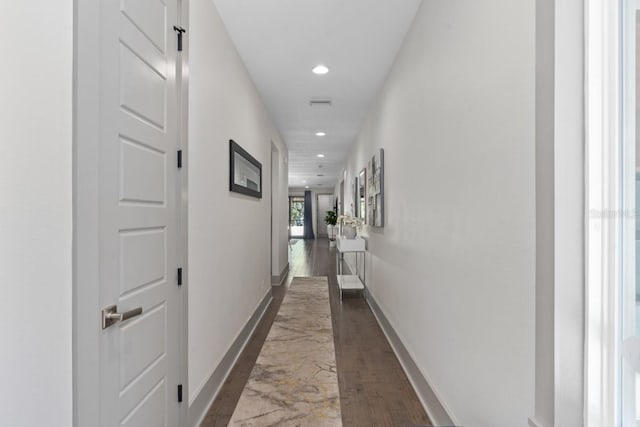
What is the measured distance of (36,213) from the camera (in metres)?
0.92

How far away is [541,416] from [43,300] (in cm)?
148

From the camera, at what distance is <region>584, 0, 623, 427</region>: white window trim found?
36.1 inches

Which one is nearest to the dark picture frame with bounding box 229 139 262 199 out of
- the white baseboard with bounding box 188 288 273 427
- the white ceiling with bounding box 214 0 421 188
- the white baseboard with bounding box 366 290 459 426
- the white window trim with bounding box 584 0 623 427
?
the white ceiling with bounding box 214 0 421 188

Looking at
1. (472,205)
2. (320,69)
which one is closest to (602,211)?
(472,205)

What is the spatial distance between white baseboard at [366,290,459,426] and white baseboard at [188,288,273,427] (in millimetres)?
1367

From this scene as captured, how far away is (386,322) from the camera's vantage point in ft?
11.5

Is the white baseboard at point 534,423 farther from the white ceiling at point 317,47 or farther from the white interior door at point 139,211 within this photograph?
the white ceiling at point 317,47

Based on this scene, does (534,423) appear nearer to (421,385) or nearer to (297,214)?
(421,385)

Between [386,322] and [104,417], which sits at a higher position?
[104,417]

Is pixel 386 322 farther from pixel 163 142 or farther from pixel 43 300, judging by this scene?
pixel 43 300

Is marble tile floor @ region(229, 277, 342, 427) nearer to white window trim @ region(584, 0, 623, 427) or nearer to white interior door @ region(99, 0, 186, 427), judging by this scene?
white interior door @ region(99, 0, 186, 427)

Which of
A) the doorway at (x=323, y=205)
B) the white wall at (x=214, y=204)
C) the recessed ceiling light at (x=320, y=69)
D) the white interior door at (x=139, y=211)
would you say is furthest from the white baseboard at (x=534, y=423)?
the doorway at (x=323, y=205)

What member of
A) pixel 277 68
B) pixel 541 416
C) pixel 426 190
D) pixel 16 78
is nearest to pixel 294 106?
pixel 277 68

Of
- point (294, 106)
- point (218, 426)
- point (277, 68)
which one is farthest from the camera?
point (294, 106)
